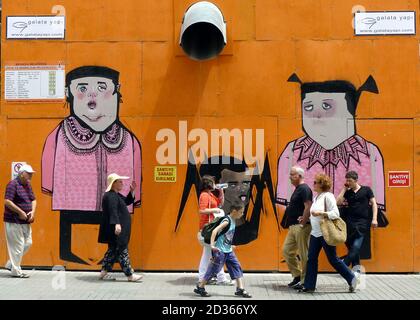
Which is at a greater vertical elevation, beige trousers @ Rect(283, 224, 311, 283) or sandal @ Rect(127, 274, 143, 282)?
beige trousers @ Rect(283, 224, 311, 283)

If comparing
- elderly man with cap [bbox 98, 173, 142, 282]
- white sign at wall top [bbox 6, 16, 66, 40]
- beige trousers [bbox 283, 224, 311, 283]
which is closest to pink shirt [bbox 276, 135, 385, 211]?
beige trousers [bbox 283, 224, 311, 283]

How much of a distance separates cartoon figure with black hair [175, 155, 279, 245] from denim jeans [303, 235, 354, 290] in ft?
5.12

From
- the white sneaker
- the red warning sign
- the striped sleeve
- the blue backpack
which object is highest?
the red warning sign

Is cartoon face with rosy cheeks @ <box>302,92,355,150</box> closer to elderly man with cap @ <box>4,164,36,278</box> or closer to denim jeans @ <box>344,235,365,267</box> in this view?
denim jeans @ <box>344,235,365,267</box>

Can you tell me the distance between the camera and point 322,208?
29.7 ft

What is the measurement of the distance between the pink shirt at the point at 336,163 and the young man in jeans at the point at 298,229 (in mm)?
921

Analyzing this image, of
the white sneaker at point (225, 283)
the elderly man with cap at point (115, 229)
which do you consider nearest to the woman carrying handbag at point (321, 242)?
the white sneaker at point (225, 283)

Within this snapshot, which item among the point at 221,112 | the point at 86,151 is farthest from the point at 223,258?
the point at 86,151

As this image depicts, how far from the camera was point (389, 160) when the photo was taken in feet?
34.9

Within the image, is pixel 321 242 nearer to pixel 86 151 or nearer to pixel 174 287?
pixel 174 287

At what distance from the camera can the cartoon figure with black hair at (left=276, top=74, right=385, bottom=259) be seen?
1063cm

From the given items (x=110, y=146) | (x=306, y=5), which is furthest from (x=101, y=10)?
(x=306, y=5)

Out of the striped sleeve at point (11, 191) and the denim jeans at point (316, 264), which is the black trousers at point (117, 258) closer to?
the striped sleeve at point (11, 191)

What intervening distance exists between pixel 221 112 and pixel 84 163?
2465 millimetres
